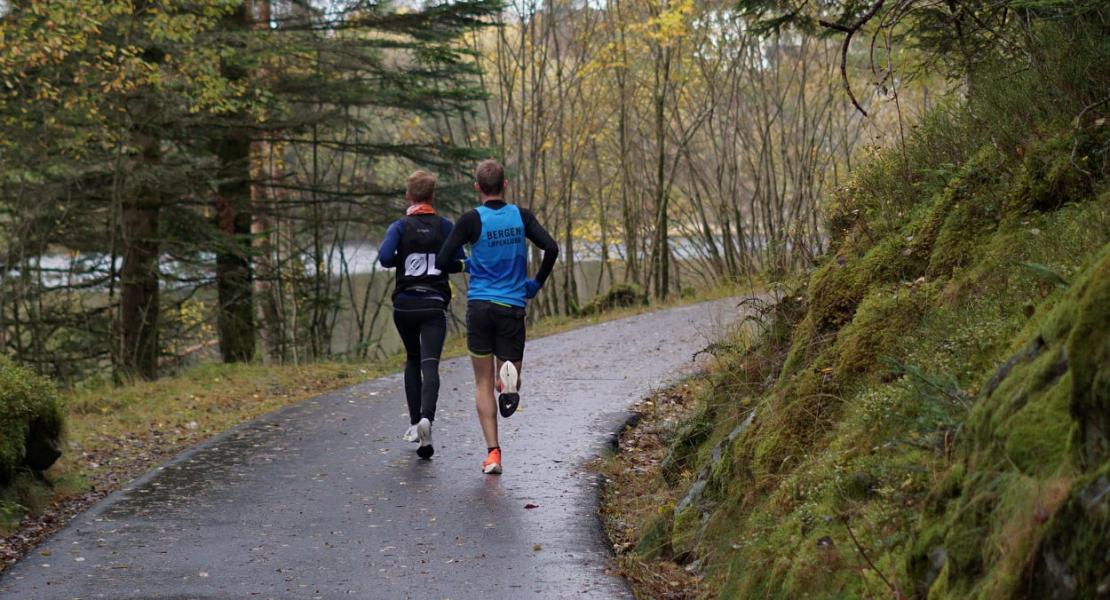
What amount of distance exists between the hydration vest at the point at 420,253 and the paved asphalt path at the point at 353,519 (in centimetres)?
136

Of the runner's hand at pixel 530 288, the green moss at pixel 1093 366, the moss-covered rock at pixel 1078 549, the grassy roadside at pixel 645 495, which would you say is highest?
the runner's hand at pixel 530 288

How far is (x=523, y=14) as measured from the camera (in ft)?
83.1

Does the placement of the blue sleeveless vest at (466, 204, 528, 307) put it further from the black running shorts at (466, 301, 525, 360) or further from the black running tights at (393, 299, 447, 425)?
the black running tights at (393, 299, 447, 425)

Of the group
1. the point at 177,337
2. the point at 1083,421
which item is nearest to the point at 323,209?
the point at 177,337

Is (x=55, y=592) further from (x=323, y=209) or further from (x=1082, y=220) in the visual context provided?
(x=323, y=209)

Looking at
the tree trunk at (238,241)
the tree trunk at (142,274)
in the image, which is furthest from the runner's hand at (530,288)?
the tree trunk at (238,241)

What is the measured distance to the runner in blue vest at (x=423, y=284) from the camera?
8.77 meters

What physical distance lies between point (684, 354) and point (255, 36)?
793 centimetres

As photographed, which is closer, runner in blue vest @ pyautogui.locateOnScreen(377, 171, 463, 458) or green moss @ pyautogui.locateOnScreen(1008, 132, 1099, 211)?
green moss @ pyautogui.locateOnScreen(1008, 132, 1099, 211)

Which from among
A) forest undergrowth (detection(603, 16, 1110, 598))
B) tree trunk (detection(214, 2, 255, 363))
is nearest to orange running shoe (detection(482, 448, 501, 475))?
forest undergrowth (detection(603, 16, 1110, 598))

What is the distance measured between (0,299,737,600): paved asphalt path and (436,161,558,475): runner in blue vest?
586 millimetres

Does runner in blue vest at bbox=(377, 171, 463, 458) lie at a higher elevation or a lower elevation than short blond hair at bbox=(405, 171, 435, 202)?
lower

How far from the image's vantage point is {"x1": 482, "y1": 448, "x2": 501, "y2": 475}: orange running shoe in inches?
328

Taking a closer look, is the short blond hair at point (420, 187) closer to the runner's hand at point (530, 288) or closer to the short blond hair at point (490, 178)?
the short blond hair at point (490, 178)
